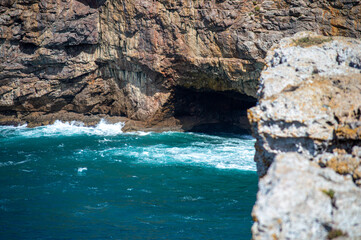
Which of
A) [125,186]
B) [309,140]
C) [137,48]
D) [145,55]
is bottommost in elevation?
[125,186]

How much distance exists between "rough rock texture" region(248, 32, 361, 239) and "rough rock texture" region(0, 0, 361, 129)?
21566 millimetres

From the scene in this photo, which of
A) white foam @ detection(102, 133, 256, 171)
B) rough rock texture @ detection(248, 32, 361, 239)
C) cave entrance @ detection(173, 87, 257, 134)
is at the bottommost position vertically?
Answer: white foam @ detection(102, 133, 256, 171)

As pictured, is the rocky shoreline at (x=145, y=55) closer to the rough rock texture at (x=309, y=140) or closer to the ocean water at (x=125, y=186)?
the rough rock texture at (x=309, y=140)

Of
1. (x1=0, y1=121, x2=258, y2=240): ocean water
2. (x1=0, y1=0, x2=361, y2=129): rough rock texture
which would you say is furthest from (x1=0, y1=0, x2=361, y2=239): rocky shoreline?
(x1=0, y1=121, x2=258, y2=240): ocean water

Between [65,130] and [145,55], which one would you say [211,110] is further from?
[65,130]

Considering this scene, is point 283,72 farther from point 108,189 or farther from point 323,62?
point 108,189

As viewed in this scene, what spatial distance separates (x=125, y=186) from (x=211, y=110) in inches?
915

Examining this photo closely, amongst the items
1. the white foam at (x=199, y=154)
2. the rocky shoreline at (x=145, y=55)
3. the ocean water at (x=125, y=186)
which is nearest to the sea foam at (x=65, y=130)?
the ocean water at (x=125, y=186)

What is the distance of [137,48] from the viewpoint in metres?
40.2

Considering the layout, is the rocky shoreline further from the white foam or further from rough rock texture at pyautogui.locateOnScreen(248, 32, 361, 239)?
the white foam

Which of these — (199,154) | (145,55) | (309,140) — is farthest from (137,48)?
(309,140)

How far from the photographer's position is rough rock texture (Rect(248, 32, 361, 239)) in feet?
23.2

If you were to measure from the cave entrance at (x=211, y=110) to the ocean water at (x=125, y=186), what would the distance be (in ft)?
14.7

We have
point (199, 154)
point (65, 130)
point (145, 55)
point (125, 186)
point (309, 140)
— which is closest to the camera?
point (309, 140)
